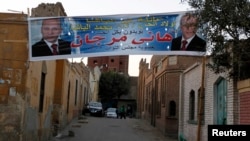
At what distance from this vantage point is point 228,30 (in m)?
10.2

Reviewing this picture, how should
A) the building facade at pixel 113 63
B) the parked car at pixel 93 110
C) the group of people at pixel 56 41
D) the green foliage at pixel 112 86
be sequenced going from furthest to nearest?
the building facade at pixel 113 63
the green foliage at pixel 112 86
the parked car at pixel 93 110
the group of people at pixel 56 41

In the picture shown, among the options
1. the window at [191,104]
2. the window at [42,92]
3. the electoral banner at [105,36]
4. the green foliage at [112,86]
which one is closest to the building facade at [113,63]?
the green foliage at [112,86]

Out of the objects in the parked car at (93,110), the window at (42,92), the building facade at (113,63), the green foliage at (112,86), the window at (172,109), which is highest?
the building facade at (113,63)

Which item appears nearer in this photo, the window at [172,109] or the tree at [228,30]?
the tree at [228,30]

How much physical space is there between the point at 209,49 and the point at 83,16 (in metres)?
4.79

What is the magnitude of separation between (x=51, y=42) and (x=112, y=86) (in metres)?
52.8

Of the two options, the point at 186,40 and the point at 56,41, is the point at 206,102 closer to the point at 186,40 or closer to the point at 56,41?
the point at 186,40

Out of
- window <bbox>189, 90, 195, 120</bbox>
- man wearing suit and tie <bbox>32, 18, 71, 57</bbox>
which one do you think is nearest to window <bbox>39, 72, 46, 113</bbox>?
man wearing suit and tie <bbox>32, 18, 71, 57</bbox>

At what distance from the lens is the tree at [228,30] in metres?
9.88

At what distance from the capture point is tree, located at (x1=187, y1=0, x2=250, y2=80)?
988 centimetres

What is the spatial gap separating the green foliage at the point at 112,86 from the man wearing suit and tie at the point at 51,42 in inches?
2048

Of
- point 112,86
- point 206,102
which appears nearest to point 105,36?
point 206,102

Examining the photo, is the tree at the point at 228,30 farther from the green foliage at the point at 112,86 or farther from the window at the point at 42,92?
the green foliage at the point at 112,86

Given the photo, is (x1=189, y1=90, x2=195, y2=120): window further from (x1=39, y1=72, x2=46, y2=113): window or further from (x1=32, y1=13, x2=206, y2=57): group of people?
(x1=39, y1=72, x2=46, y2=113): window
